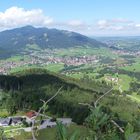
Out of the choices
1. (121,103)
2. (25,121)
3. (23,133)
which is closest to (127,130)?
Result: (23,133)

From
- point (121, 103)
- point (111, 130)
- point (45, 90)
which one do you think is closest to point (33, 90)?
point (45, 90)

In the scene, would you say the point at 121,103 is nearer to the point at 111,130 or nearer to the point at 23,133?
the point at 23,133

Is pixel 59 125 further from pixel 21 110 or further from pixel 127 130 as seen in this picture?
pixel 21 110

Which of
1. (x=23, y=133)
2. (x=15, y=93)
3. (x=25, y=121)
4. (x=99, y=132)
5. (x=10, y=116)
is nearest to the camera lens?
(x=99, y=132)

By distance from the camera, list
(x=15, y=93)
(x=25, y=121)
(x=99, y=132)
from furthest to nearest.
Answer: (x=15, y=93) → (x=25, y=121) → (x=99, y=132)

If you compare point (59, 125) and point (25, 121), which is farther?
point (25, 121)

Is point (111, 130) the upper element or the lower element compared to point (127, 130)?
lower

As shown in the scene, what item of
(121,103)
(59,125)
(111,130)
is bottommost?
(121,103)

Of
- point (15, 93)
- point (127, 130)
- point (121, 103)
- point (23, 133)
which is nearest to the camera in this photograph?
point (127, 130)

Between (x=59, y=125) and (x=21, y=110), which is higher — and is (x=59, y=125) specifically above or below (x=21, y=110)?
above
